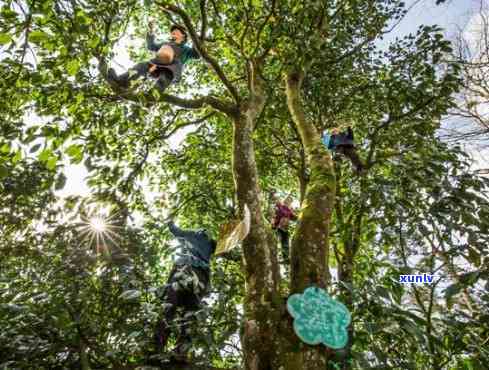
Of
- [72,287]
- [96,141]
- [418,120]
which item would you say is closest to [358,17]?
[418,120]

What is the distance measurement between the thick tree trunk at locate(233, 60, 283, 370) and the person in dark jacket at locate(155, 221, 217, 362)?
1.63ft

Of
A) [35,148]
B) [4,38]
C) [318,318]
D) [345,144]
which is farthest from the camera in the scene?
[345,144]

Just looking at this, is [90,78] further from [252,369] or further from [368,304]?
[368,304]

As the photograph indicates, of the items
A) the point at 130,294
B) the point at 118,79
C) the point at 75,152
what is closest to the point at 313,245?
the point at 130,294

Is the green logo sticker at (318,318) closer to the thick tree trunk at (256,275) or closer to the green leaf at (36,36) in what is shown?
the thick tree trunk at (256,275)

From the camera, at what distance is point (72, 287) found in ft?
7.80

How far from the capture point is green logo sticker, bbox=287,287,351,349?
1738 mm

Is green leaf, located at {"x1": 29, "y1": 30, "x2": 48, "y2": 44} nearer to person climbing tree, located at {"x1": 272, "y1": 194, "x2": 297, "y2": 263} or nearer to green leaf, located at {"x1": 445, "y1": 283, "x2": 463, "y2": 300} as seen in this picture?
green leaf, located at {"x1": 445, "y1": 283, "x2": 463, "y2": 300}

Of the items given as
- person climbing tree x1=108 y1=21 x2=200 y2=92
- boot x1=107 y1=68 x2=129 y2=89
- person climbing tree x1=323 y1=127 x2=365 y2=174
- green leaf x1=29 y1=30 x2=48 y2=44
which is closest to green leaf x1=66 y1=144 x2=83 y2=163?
green leaf x1=29 y1=30 x2=48 y2=44

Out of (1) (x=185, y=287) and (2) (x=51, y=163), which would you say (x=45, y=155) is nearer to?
(2) (x=51, y=163)

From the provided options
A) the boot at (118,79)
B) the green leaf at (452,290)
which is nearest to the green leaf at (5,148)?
the boot at (118,79)

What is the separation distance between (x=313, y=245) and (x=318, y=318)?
51 cm

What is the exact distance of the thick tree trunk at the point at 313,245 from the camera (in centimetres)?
170

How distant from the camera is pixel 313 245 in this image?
2152mm
